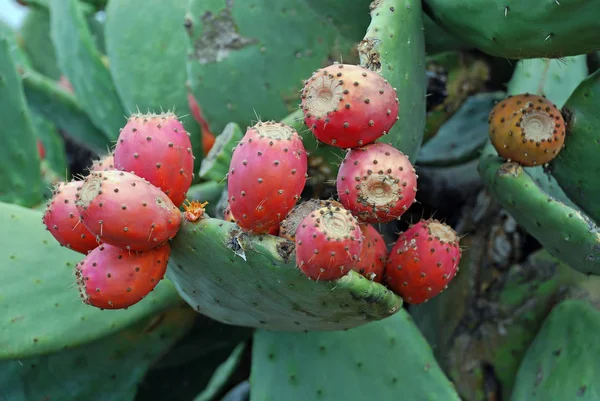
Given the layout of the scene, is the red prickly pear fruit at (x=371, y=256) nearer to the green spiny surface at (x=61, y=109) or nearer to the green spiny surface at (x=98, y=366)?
the green spiny surface at (x=98, y=366)

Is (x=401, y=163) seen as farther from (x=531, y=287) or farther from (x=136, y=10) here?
(x=136, y=10)

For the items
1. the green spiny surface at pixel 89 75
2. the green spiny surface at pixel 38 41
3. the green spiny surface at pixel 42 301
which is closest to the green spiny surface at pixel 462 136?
the green spiny surface at pixel 42 301

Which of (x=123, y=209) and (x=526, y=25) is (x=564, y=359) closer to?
(x=526, y=25)

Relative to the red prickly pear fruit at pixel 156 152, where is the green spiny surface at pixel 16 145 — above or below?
below

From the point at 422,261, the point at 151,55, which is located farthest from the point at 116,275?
the point at 151,55

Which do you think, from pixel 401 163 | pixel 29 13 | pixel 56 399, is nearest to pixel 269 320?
pixel 401 163

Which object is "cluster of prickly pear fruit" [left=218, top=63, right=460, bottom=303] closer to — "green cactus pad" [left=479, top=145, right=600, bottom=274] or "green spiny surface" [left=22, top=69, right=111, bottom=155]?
"green cactus pad" [left=479, top=145, right=600, bottom=274]
